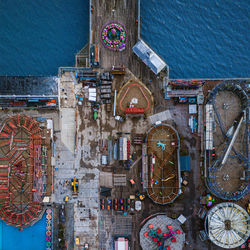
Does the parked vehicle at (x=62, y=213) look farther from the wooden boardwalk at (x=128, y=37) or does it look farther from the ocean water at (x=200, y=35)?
the ocean water at (x=200, y=35)

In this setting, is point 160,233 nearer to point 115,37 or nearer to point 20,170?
point 20,170

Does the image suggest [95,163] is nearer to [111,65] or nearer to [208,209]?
[111,65]

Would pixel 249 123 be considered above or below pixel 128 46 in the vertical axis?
below

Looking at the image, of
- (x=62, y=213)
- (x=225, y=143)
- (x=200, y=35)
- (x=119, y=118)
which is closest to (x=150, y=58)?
(x=119, y=118)

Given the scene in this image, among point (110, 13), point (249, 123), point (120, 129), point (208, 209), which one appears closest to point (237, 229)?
point (208, 209)

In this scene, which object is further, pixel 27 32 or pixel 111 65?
pixel 27 32

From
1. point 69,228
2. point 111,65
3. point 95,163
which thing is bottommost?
point 69,228
